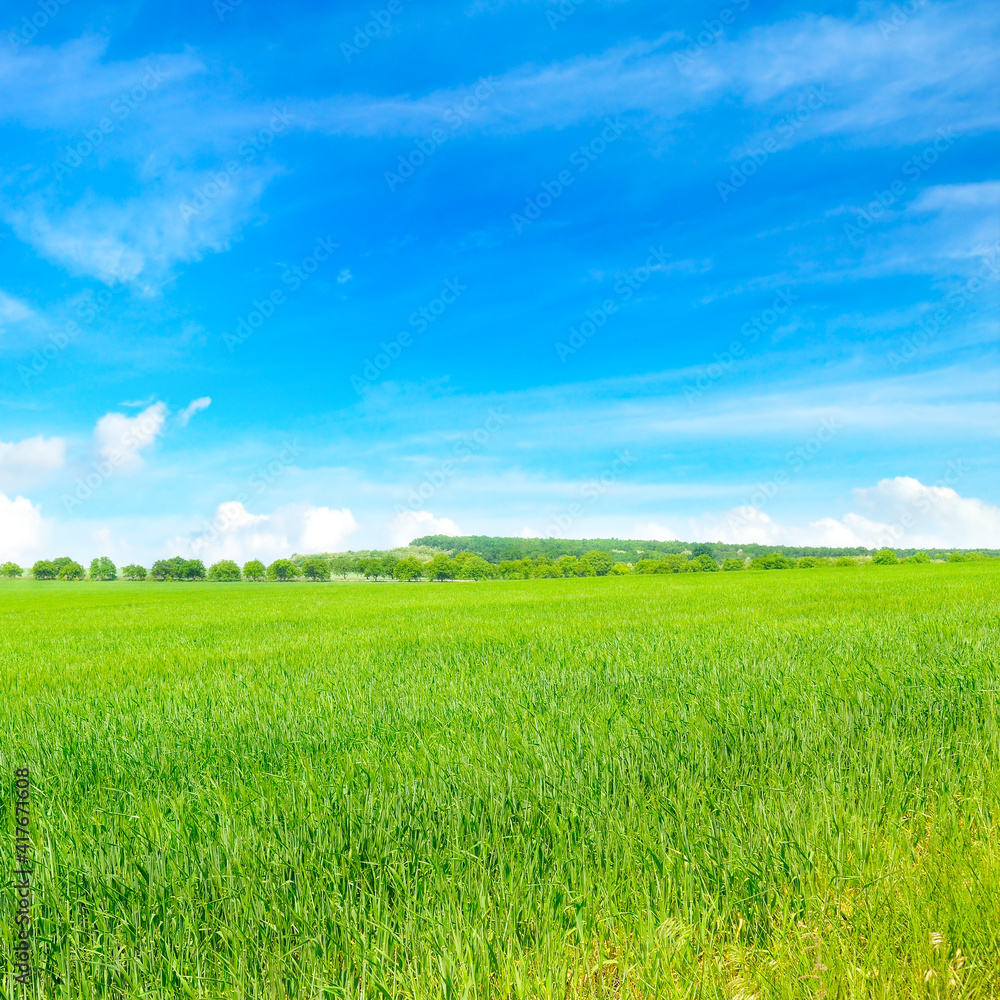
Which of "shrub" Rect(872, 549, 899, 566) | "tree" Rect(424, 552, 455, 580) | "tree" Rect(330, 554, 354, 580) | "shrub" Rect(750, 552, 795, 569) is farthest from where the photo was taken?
"tree" Rect(330, 554, 354, 580)

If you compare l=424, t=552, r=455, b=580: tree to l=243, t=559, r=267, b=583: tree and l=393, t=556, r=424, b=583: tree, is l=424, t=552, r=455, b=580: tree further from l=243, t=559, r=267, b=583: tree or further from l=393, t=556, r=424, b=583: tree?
l=243, t=559, r=267, b=583: tree

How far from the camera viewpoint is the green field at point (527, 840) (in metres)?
2.02

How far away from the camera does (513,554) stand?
165m

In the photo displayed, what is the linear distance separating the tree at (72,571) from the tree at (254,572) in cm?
4614

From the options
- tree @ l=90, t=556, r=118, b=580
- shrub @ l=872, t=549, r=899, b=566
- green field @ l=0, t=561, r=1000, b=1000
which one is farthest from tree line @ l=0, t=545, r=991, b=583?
green field @ l=0, t=561, r=1000, b=1000

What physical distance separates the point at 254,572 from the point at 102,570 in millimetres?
48575

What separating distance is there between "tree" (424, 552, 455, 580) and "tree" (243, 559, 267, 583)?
49832mm

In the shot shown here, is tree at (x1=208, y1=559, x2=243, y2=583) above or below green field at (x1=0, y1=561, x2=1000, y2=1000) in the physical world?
below

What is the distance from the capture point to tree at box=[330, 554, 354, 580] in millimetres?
175000

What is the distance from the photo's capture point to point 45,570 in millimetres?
159000

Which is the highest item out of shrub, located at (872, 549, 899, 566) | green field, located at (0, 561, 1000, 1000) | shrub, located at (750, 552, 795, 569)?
green field, located at (0, 561, 1000, 1000)

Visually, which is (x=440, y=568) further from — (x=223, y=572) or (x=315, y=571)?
(x=223, y=572)

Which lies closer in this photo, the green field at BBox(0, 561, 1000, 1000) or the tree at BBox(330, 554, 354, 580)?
the green field at BBox(0, 561, 1000, 1000)

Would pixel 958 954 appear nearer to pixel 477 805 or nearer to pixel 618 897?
pixel 618 897
